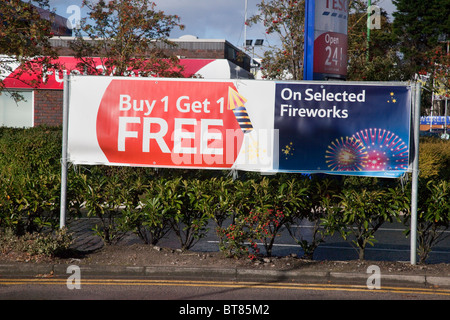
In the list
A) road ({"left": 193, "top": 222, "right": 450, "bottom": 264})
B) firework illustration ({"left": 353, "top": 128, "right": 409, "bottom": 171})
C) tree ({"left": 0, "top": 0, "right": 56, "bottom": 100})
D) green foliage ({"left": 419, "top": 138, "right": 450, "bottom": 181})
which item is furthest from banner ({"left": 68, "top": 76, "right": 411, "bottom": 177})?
green foliage ({"left": 419, "top": 138, "right": 450, "bottom": 181})

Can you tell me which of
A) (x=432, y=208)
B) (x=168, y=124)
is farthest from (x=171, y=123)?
(x=432, y=208)

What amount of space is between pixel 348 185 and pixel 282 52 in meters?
13.6

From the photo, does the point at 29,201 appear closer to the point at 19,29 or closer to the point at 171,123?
the point at 171,123

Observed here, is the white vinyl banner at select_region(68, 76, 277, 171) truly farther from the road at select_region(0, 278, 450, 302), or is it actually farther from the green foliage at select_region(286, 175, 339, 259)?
the road at select_region(0, 278, 450, 302)

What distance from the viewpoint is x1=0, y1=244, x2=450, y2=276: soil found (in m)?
8.34

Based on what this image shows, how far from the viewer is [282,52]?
22109 millimetres

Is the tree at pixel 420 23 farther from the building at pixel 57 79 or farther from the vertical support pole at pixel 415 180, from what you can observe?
the vertical support pole at pixel 415 180

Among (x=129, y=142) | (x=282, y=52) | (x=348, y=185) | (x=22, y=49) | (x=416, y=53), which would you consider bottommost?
(x=348, y=185)

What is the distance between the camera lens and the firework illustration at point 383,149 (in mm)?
8703

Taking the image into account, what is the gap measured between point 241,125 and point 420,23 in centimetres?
6152

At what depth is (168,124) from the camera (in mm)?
9125
